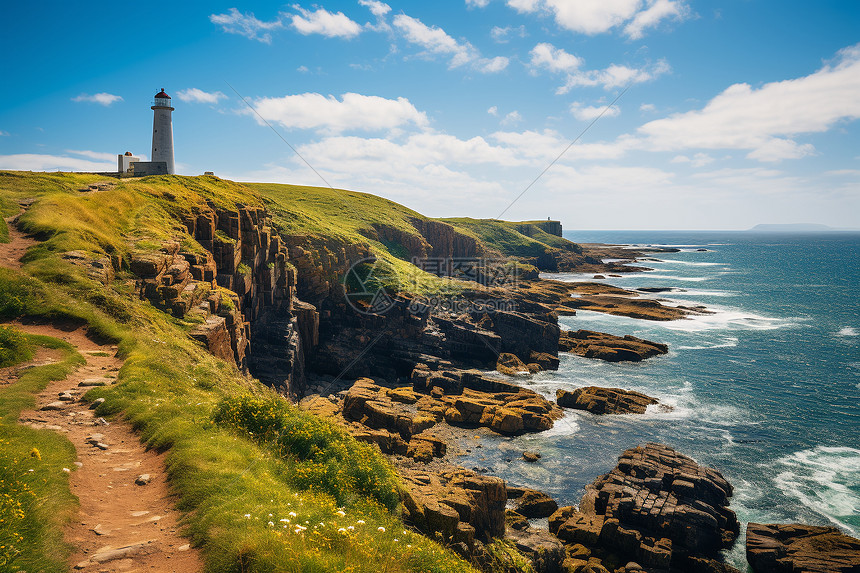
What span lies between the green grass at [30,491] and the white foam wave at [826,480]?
124 ft

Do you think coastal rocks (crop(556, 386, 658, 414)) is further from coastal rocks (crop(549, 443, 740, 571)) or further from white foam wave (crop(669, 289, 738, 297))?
white foam wave (crop(669, 289, 738, 297))

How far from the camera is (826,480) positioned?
32719 mm

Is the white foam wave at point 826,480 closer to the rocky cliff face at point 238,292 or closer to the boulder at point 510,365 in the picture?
the boulder at point 510,365

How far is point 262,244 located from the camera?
46875 mm

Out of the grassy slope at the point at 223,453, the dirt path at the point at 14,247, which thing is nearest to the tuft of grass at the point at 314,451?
the grassy slope at the point at 223,453

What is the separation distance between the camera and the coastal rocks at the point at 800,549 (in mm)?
23156

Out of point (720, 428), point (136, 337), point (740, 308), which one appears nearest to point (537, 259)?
point (740, 308)

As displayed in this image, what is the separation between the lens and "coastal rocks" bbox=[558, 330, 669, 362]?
61.4 m

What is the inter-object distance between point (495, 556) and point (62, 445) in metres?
13.8

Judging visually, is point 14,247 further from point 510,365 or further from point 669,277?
point 669,277

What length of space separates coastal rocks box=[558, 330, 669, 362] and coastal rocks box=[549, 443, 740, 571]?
31245mm

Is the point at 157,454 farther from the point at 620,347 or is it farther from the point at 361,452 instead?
the point at 620,347

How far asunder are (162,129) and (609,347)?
61.1 meters

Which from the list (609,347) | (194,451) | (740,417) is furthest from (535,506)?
(609,347)
